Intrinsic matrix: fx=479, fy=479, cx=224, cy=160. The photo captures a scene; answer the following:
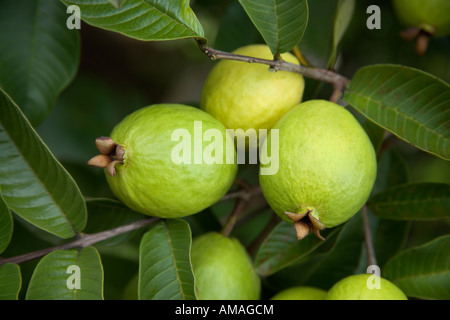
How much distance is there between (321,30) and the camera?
1.45m

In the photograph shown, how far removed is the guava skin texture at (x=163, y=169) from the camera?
3.52ft

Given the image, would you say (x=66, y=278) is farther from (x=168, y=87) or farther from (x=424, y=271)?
(x=168, y=87)

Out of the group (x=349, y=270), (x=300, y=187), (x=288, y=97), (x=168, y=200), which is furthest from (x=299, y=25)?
(x=349, y=270)

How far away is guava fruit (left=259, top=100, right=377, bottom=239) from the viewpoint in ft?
3.34

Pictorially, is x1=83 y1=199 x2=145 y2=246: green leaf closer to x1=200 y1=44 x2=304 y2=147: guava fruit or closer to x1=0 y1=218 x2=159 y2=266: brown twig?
x1=0 y1=218 x2=159 y2=266: brown twig

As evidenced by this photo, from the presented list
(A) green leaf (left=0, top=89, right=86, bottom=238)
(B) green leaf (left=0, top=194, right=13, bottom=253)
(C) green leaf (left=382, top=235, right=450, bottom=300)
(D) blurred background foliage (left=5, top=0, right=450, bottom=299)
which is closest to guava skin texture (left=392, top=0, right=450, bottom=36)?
(D) blurred background foliage (left=5, top=0, right=450, bottom=299)

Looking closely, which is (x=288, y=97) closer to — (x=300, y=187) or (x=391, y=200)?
(x=300, y=187)

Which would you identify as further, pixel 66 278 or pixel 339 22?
pixel 339 22

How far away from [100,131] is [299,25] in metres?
1.44

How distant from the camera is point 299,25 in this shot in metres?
1.11

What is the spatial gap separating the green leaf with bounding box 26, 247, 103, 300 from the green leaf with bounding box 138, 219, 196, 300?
106mm

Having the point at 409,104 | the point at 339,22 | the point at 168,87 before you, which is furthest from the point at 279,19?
the point at 168,87

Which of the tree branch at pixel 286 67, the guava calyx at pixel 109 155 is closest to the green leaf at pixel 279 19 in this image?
the tree branch at pixel 286 67

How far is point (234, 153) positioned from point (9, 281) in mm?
597
